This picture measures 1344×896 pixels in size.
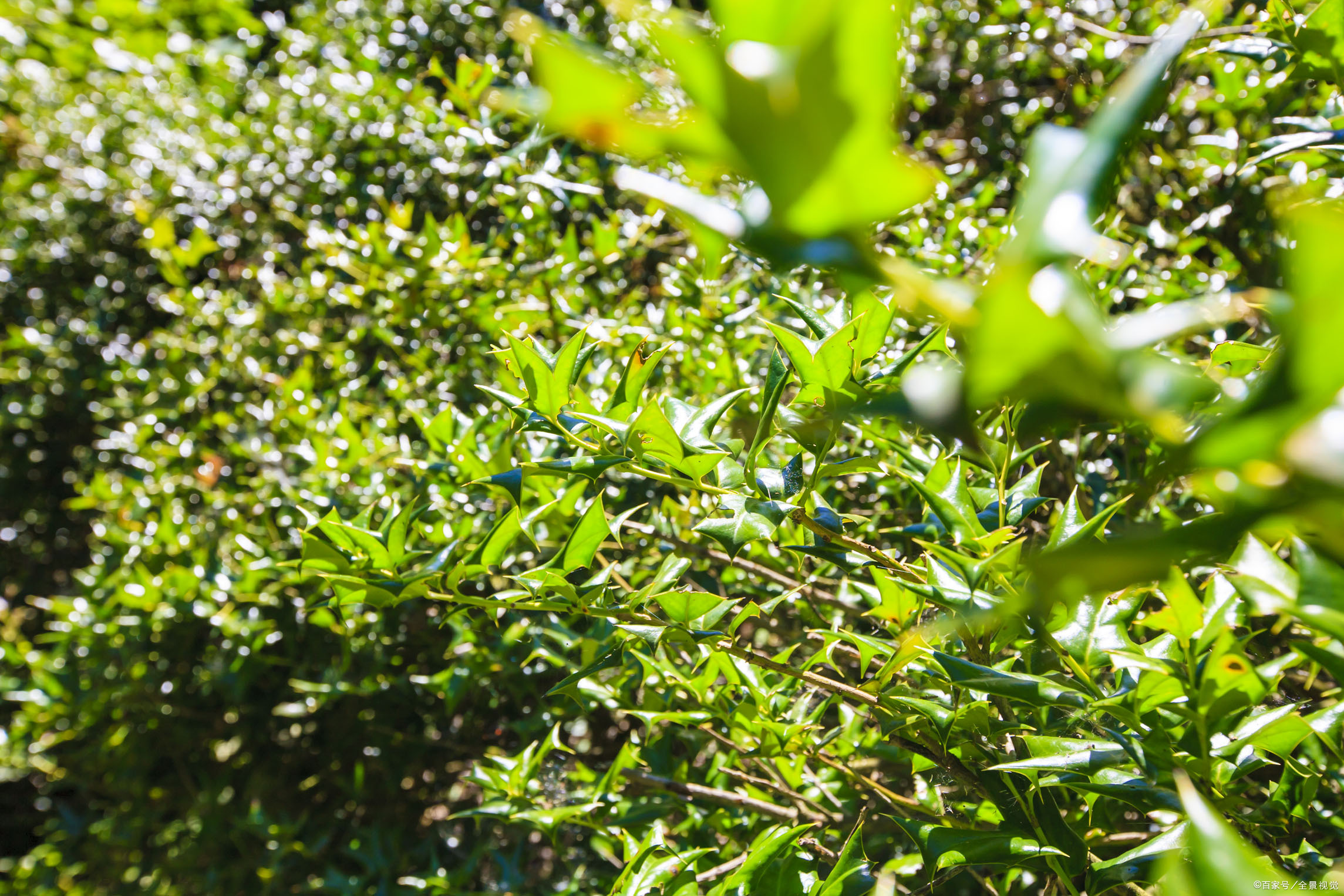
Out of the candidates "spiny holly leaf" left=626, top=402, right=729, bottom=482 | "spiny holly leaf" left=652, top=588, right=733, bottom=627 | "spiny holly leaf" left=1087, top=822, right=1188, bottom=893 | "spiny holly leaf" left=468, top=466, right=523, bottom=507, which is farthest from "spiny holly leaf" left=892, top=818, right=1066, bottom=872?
"spiny holly leaf" left=468, top=466, right=523, bottom=507

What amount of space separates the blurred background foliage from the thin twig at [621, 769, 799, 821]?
0.16 m

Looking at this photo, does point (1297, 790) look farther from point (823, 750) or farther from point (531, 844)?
point (531, 844)

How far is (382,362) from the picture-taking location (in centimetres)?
173

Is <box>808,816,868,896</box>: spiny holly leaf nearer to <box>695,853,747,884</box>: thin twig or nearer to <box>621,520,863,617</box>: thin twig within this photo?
<box>695,853,747,884</box>: thin twig

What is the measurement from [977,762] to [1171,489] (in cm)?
61

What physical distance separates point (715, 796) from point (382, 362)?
1.14m

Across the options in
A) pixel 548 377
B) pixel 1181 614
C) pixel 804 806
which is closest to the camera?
pixel 1181 614

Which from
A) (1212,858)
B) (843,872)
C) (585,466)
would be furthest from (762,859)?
(1212,858)

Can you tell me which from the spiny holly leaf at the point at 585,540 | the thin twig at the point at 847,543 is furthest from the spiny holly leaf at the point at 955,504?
the spiny holly leaf at the point at 585,540

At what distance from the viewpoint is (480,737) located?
1.74 m

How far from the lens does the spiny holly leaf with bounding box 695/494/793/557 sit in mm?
674

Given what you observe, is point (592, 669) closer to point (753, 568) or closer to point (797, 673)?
point (797, 673)

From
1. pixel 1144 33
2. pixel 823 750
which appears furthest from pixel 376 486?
pixel 1144 33

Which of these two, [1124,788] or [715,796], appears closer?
[1124,788]
